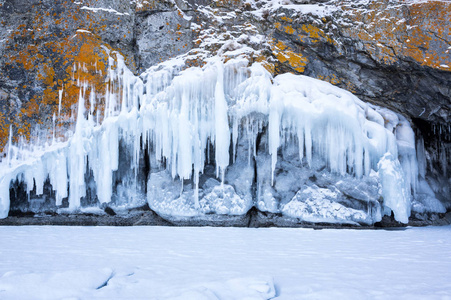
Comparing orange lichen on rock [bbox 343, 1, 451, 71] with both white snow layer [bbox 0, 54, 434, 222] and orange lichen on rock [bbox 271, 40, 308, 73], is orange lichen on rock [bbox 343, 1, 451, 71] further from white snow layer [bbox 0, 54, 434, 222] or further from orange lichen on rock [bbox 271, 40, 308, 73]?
white snow layer [bbox 0, 54, 434, 222]

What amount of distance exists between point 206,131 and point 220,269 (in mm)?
3755

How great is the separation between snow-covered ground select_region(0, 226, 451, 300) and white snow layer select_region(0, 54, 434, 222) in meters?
2.08

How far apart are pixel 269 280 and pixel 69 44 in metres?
5.89

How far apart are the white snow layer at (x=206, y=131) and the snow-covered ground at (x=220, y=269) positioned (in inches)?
81.7

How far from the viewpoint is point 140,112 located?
5.82 meters

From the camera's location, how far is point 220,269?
89.4 inches

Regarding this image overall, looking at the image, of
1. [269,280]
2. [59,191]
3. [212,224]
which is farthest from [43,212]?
[269,280]

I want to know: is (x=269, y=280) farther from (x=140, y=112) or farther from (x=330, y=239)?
(x=140, y=112)

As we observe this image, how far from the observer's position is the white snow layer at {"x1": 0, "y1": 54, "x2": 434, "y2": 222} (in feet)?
18.3

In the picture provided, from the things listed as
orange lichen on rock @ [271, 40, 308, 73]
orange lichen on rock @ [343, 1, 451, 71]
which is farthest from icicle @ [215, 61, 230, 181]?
orange lichen on rock @ [343, 1, 451, 71]

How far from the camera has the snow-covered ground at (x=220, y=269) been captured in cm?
175

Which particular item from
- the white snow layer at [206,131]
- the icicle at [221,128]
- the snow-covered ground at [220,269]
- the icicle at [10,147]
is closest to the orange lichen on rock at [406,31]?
the white snow layer at [206,131]

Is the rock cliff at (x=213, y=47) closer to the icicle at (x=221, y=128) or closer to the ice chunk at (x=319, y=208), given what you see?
the ice chunk at (x=319, y=208)

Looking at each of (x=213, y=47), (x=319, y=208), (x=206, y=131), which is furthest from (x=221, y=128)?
(x=319, y=208)
